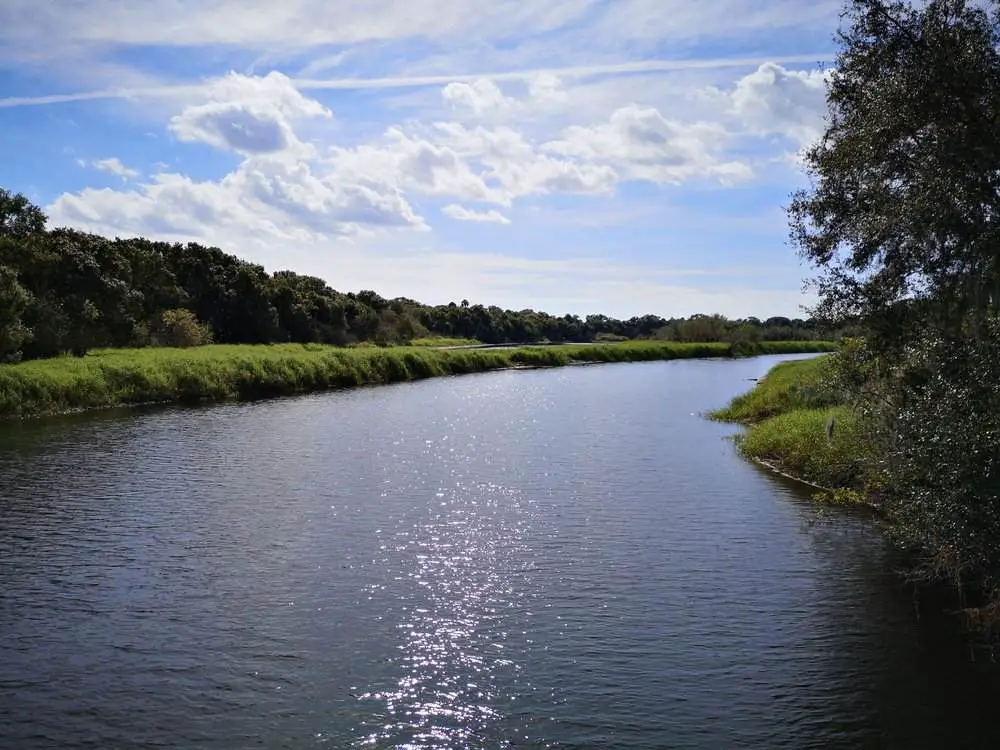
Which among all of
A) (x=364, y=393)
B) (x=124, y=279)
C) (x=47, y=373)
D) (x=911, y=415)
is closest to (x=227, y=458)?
(x=47, y=373)

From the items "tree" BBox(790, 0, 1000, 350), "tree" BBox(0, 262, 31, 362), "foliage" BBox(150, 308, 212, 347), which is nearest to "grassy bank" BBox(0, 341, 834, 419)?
"tree" BBox(0, 262, 31, 362)

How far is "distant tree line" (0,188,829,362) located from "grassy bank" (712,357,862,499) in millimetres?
3097

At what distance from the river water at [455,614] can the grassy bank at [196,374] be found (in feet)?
56.6

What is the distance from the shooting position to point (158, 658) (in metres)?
14.0

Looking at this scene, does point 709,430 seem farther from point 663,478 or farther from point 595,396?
point 595,396

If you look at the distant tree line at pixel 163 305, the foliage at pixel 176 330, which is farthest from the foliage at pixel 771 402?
the foliage at pixel 176 330

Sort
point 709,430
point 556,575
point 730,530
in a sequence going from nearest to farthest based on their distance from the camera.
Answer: point 556,575, point 730,530, point 709,430

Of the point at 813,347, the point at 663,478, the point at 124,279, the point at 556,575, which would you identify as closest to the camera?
the point at 556,575

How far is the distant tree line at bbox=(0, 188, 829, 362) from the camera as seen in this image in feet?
185

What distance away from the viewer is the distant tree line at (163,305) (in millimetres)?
56531

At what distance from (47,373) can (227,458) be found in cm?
2156

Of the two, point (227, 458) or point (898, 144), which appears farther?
point (227, 458)

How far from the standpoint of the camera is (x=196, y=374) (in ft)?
191

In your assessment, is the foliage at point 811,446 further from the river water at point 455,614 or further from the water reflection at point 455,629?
the water reflection at point 455,629
